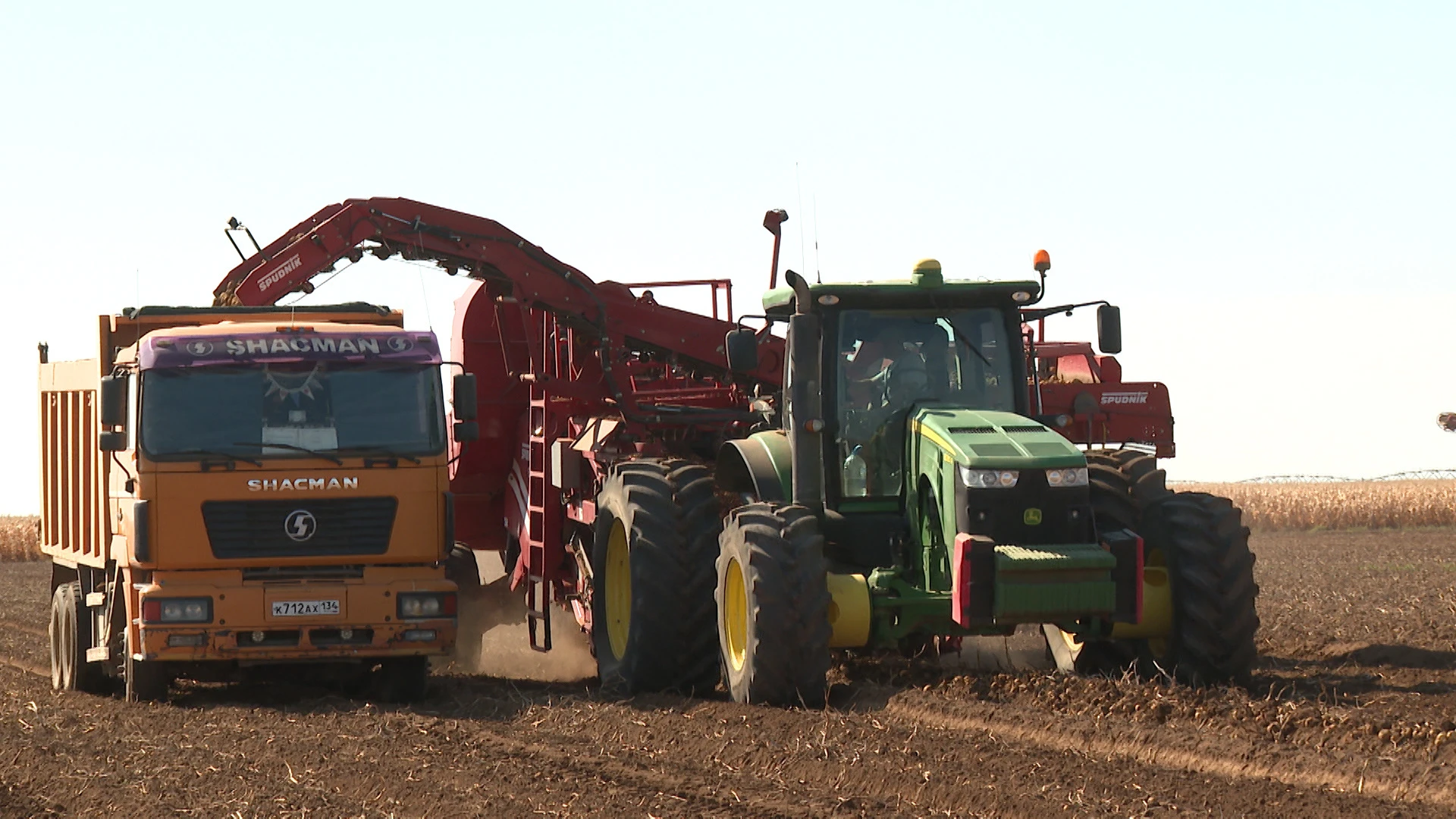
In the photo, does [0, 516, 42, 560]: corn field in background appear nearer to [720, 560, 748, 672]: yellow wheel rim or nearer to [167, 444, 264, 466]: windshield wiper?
[167, 444, 264, 466]: windshield wiper

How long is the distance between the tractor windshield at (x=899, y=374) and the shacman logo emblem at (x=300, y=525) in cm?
359

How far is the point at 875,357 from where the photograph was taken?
11.6m

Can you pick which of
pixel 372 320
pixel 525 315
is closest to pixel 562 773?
pixel 372 320

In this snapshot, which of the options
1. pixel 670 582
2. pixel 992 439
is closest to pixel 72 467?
pixel 670 582

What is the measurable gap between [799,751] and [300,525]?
180 inches

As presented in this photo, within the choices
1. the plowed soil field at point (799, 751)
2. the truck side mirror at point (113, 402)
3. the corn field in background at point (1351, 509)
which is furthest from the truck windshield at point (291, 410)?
the corn field in background at point (1351, 509)

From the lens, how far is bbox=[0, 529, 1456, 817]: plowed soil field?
7934mm

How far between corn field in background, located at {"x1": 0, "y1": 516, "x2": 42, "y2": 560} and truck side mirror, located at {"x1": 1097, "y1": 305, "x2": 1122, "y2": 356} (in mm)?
30059

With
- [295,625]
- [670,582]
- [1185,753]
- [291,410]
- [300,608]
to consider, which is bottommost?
[1185,753]

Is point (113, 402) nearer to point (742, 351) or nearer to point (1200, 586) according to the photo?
point (742, 351)

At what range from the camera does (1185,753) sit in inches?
344

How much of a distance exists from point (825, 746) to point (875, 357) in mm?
3236

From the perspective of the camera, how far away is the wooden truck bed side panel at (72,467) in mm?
13688

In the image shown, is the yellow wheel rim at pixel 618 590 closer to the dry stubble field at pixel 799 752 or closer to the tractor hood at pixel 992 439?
the dry stubble field at pixel 799 752
